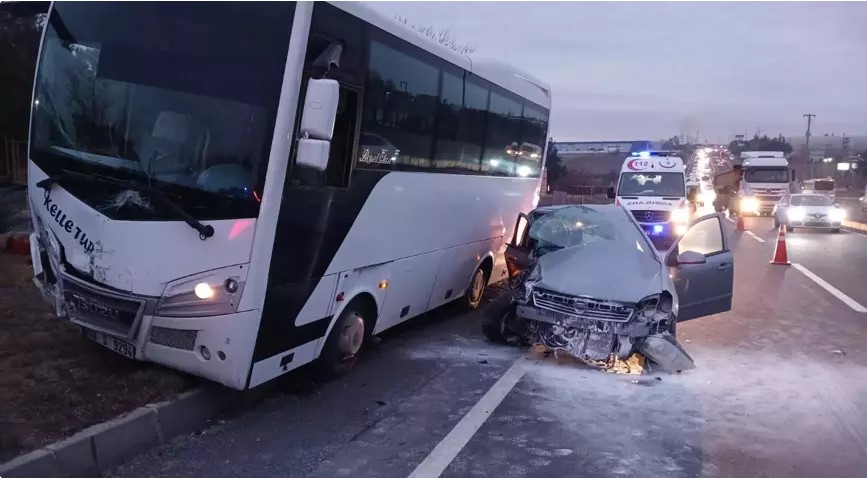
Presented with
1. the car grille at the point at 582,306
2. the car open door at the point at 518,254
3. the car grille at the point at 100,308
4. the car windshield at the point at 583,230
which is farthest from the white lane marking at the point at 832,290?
the car grille at the point at 100,308

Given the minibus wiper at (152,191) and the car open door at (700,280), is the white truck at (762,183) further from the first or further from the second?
the minibus wiper at (152,191)

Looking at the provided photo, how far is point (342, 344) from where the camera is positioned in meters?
6.83

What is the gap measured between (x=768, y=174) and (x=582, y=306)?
32608 millimetres

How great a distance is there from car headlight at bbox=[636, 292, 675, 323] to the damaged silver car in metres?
0.01

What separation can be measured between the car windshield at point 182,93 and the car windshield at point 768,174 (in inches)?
1388

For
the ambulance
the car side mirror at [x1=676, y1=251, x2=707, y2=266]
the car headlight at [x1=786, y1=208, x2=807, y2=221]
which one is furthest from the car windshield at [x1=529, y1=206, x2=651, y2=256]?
the car headlight at [x1=786, y1=208, x2=807, y2=221]

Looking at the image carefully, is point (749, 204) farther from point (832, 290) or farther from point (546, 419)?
point (546, 419)

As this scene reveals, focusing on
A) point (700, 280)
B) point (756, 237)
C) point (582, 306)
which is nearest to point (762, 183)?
point (756, 237)

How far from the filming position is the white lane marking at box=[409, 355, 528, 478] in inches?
194

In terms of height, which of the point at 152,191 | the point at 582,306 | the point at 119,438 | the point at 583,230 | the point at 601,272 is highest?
the point at 583,230

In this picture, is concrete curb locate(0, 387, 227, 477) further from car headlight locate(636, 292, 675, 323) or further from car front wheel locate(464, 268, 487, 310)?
car front wheel locate(464, 268, 487, 310)

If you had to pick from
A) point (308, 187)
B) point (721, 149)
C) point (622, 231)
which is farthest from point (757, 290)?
point (721, 149)

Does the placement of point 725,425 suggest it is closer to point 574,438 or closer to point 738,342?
point 574,438

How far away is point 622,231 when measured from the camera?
878 cm
